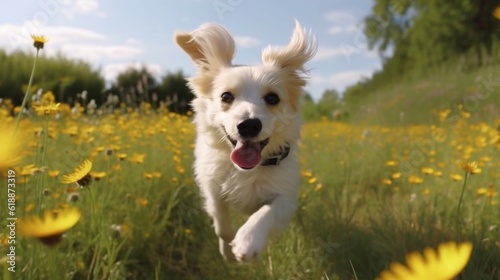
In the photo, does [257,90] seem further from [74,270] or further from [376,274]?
[74,270]

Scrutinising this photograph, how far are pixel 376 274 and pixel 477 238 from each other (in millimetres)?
567

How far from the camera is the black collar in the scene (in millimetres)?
2738

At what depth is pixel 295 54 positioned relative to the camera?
2945 mm

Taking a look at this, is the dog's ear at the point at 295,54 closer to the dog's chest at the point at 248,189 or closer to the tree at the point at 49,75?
the dog's chest at the point at 248,189

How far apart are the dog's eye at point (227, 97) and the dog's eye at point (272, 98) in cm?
21

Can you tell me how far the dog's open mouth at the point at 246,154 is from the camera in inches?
96.1

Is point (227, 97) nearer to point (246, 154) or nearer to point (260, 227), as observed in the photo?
point (246, 154)

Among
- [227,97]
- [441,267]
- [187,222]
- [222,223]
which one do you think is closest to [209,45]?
[227,97]

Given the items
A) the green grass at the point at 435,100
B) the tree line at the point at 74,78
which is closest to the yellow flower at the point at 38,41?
the tree line at the point at 74,78

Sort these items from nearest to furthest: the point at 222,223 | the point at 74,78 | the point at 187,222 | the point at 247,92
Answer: the point at 247,92
the point at 222,223
the point at 187,222
the point at 74,78

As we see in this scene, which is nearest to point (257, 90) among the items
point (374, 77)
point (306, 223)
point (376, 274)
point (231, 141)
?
point (231, 141)

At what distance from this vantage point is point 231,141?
2.62 metres

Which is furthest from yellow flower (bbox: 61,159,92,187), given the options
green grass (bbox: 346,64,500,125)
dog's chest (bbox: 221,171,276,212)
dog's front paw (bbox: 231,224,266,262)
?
green grass (bbox: 346,64,500,125)

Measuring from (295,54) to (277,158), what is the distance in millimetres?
735
